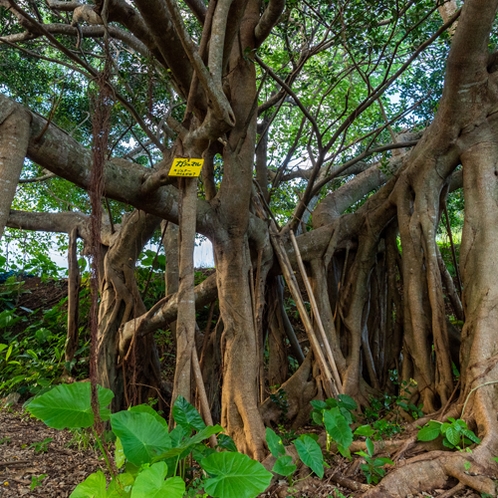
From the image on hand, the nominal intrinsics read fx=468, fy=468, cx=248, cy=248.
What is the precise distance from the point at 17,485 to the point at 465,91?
12.5 ft

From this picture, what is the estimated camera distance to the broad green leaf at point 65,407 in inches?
74.0

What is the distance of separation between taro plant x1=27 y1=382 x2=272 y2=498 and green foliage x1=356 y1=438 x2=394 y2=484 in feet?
2.43

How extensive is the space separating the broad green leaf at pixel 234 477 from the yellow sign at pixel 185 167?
4.93ft

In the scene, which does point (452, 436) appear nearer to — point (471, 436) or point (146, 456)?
point (471, 436)

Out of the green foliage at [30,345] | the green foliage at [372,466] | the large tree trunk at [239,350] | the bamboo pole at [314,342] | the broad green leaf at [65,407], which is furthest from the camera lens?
the green foliage at [30,345]

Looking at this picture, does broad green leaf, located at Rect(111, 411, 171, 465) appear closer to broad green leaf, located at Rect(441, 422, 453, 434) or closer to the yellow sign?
the yellow sign

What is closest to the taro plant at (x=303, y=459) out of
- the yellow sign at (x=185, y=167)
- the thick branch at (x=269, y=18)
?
the yellow sign at (x=185, y=167)

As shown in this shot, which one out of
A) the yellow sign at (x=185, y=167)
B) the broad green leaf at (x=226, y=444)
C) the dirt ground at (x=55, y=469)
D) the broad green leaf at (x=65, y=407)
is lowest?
the dirt ground at (x=55, y=469)

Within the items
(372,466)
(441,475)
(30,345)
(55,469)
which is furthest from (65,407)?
(30,345)

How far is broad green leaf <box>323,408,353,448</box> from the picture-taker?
238 centimetres

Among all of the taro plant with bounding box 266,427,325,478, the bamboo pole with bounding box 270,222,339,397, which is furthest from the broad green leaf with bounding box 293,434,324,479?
the bamboo pole with bounding box 270,222,339,397

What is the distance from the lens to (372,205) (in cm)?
415

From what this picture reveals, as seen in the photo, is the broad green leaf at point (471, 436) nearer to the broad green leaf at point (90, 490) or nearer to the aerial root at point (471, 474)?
the aerial root at point (471, 474)

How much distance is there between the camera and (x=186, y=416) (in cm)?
217
